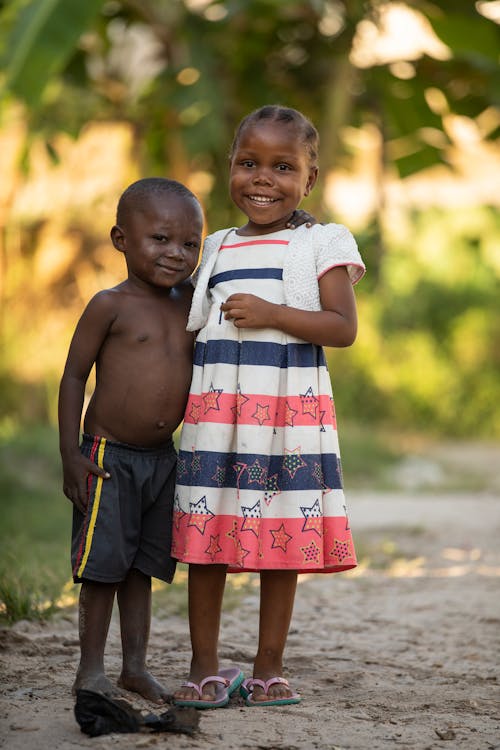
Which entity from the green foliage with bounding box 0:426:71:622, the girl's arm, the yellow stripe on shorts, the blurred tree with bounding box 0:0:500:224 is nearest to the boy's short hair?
the girl's arm

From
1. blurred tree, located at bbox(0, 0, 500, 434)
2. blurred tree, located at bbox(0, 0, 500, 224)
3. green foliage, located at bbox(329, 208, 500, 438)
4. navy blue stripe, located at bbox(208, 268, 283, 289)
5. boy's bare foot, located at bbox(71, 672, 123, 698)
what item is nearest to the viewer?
boy's bare foot, located at bbox(71, 672, 123, 698)

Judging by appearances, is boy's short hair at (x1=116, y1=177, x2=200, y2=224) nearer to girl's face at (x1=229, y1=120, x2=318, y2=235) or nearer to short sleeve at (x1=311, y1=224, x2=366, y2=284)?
girl's face at (x1=229, y1=120, x2=318, y2=235)

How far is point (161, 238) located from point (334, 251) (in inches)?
18.5

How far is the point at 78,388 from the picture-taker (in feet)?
9.11

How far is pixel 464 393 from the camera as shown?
12430 millimetres

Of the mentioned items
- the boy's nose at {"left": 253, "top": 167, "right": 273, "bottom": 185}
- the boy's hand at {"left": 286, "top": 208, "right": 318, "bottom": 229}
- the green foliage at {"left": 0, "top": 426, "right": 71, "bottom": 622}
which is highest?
the boy's nose at {"left": 253, "top": 167, "right": 273, "bottom": 185}

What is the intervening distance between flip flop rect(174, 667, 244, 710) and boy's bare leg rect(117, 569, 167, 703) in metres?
0.13

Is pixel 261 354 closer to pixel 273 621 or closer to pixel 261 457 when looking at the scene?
pixel 261 457

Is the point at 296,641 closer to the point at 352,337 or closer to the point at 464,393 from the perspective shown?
the point at 352,337

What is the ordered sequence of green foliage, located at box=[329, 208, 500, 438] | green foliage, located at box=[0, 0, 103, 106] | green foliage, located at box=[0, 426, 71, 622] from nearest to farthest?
green foliage, located at box=[0, 426, 71, 622]
green foliage, located at box=[0, 0, 103, 106]
green foliage, located at box=[329, 208, 500, 438]

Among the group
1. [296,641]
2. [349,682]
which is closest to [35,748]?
[349,682]

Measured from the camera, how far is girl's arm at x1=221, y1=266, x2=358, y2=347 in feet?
8.82

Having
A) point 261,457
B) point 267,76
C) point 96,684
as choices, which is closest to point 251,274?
point 261,457

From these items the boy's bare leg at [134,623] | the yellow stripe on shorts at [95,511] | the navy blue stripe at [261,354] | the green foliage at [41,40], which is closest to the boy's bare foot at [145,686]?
the boy's bare leg at [134,623]
